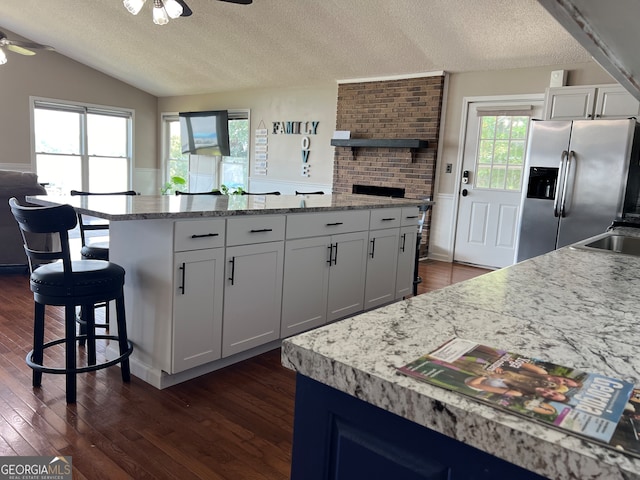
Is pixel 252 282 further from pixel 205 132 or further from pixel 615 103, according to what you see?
pixel 205 132

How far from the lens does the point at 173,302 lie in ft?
7.61

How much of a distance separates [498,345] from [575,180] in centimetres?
421

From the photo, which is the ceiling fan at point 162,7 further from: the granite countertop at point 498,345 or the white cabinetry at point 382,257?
the granite countertop at point 498,345

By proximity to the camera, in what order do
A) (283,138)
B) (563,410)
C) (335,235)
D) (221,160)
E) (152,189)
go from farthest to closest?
1. (152,189)
2. (221,160)
3. (283,138)
4. (335,235)
5. (563,410)

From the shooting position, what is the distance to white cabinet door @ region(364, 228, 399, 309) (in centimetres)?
361

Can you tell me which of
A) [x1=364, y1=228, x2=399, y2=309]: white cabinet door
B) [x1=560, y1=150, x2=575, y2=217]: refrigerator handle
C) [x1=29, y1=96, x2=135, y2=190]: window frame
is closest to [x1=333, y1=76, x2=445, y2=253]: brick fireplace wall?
[x1=560, y1=150, x2=575, y2=217]: refrigerator handle

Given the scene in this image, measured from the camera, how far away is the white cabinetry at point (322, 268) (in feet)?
9.69

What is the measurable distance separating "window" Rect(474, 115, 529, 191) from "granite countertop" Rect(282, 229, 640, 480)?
4.65 meters

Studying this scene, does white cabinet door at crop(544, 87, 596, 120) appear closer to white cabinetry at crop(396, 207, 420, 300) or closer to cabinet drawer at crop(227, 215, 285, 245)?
white cabinetry at crop(396, 207, 420, 300)

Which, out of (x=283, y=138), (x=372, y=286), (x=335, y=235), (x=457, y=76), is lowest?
(x=372, y=286)

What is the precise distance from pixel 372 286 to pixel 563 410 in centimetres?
304

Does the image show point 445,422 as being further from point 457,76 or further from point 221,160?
point 221,160

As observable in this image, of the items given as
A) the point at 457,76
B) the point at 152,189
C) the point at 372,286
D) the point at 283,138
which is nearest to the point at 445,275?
the point at 372,286

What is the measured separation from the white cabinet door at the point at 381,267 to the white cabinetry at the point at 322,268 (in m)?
0.09
